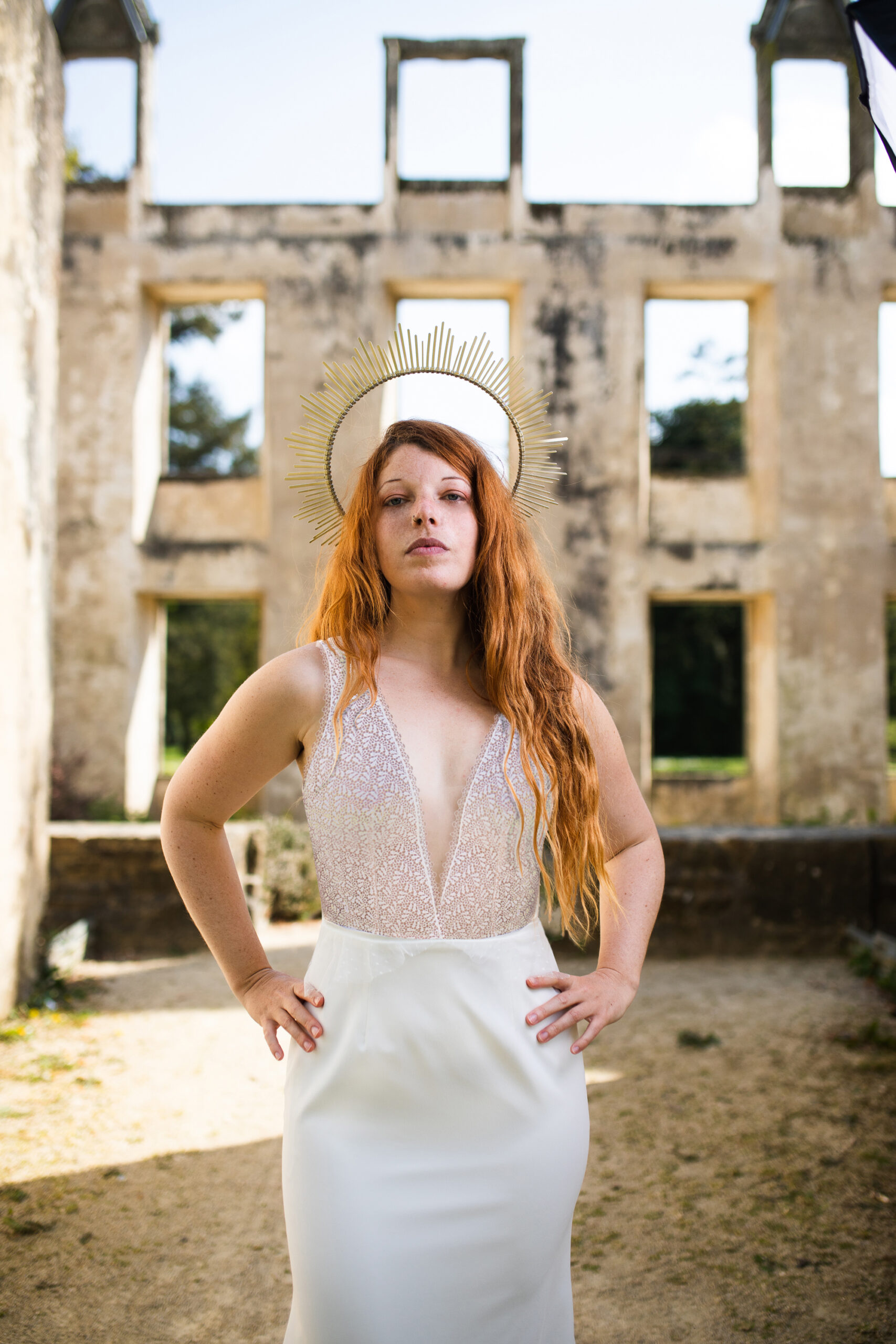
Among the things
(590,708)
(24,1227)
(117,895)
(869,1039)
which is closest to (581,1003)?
(590,708)

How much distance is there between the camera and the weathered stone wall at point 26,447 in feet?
15.4

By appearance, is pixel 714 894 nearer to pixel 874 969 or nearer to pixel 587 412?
pixel 874 969

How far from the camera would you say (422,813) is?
170cm

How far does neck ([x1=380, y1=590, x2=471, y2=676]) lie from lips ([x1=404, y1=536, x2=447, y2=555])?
5.4 inches

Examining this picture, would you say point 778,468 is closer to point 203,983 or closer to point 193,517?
point 193,517

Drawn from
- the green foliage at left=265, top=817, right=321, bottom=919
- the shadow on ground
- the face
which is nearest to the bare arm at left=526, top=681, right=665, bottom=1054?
the face

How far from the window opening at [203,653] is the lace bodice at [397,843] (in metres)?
22.0

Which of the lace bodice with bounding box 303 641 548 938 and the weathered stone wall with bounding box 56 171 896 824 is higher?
the weathered stone wall with bounding box 56 171 896 824

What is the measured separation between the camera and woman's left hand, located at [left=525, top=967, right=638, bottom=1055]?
5.44 feet

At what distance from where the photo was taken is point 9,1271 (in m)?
2.82

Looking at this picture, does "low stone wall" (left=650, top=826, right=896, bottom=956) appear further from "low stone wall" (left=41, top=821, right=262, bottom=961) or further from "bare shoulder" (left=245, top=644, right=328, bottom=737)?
"bare shoulder" (left=245, top=644, right=328, bottom=737)

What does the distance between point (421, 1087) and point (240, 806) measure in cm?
57

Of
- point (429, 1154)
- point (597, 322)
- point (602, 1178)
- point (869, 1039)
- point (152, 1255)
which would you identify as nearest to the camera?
point (429, 1154)

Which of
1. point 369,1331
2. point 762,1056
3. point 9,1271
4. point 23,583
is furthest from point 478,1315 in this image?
point 23,583
